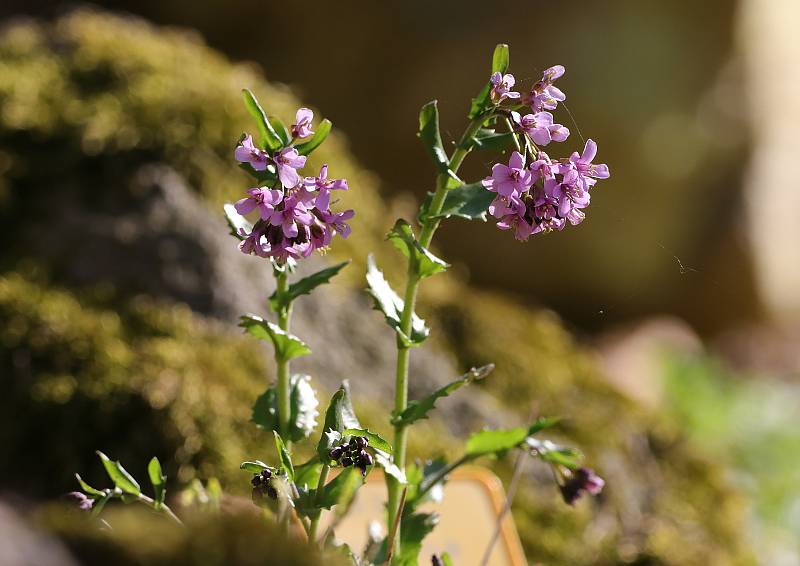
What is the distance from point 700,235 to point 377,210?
2118mm

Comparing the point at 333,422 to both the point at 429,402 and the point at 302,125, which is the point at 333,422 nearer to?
the point at 429,402

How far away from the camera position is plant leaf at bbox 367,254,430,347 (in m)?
0.71

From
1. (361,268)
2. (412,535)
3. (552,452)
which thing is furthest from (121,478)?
(361,268)

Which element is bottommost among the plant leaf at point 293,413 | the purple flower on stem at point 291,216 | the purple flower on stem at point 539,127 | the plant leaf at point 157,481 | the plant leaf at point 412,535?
the plant leaf at point 412,535

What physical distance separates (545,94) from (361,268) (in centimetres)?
123

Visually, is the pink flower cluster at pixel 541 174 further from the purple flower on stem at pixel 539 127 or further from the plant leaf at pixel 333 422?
the plant leaf at pixel 333 422

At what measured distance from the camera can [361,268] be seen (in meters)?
1.84

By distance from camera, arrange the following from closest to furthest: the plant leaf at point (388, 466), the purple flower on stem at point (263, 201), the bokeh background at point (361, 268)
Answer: the purple flower on stem at point (263, 201), the plant leaf at point (388, 466), the bokeh background at point (361, 268)

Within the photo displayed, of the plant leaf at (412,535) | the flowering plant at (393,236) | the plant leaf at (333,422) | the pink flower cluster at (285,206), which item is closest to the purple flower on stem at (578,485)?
the flowering plant at (393,236)

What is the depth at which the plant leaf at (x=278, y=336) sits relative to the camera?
0.71 meters

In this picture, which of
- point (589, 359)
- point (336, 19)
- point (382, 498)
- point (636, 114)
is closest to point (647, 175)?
point (636, 114)

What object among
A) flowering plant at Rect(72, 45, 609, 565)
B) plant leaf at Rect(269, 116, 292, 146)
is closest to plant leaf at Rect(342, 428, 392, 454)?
flowering plant at Rect(72, 45, 609, 565)

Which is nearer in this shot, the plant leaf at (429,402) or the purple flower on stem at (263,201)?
the purple flower on stem at (263,201)

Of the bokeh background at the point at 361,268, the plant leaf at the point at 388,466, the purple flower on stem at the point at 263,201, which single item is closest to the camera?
the purple flower on stem at the point at 263,201
